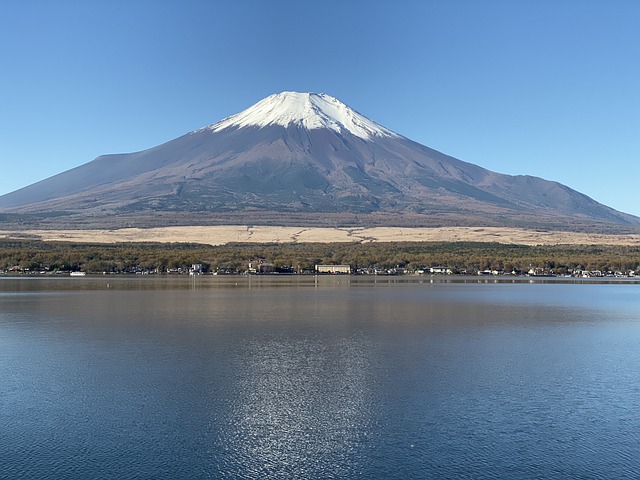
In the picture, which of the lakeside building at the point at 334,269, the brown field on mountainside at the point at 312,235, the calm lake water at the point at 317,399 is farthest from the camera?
the brown field on mountainside at the point at 312,235

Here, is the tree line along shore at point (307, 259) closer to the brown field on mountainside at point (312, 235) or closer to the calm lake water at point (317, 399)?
the brown field on mountainside at point (312, 235)

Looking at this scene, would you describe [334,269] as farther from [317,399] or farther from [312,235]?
[317,399]

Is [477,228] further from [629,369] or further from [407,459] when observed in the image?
[407,459]

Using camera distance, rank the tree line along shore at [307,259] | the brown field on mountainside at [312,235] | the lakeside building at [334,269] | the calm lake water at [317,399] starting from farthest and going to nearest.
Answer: the brown field on mountainside at [312,235], the lakeside building at [334,269], the tree line along shore at [307,259], the calm lake water at [317,399]

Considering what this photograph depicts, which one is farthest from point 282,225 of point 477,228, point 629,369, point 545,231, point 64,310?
point 629,369

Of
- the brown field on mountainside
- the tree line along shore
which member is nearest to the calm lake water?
the tree line along shore

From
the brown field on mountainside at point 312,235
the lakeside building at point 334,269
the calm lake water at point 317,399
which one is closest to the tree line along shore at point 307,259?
the lakeside building at point 334,269
